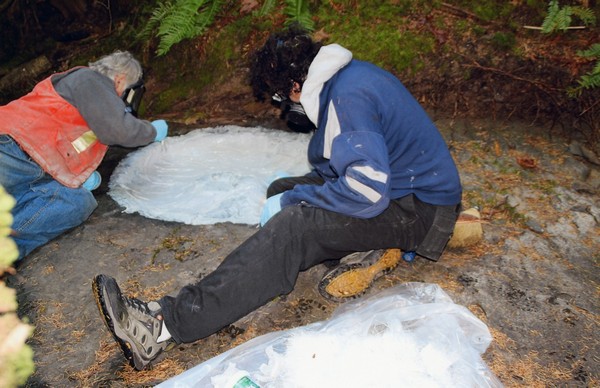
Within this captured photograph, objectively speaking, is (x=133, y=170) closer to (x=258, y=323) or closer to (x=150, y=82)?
(x=150, y=82)

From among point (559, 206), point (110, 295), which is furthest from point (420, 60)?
point (110, 295)

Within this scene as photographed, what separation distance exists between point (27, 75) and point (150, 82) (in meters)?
1.59

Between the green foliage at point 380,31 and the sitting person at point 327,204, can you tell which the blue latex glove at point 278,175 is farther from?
the green foliage at point 380,31

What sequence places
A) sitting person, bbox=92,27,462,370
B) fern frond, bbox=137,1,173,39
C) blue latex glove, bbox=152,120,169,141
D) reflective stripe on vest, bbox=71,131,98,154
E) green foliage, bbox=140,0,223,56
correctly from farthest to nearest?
fern frond, bbox=137,1,173,39
green foliage, bbox=140,0,223,56
blue latex glove, bbox=152,120,169,141
reflective stripe on vest, bbox=71,131,98,154
sitting person, bbox=92,27,462,370

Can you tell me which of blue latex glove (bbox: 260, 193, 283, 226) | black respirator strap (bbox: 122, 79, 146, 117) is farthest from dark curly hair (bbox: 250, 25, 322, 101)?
black respirator strap (bbox: 122, 79, 146, 117)

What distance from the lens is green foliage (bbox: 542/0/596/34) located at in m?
3.77

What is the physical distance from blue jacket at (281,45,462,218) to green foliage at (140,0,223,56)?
235 centimetres

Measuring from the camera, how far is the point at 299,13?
4117mm

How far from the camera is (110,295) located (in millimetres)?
2059

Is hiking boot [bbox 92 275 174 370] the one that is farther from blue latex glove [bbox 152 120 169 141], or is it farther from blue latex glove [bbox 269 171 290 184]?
blue latex glove [bbox 152 120 169 141]

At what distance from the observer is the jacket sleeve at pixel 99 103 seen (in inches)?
117

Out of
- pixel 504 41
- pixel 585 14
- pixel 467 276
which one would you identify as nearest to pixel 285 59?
pixel 467 276

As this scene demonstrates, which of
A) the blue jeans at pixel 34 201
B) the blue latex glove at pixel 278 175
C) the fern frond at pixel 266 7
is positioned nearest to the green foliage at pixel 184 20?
the fern frond at pixel 266 7

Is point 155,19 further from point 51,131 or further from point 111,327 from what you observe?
point 111,327
